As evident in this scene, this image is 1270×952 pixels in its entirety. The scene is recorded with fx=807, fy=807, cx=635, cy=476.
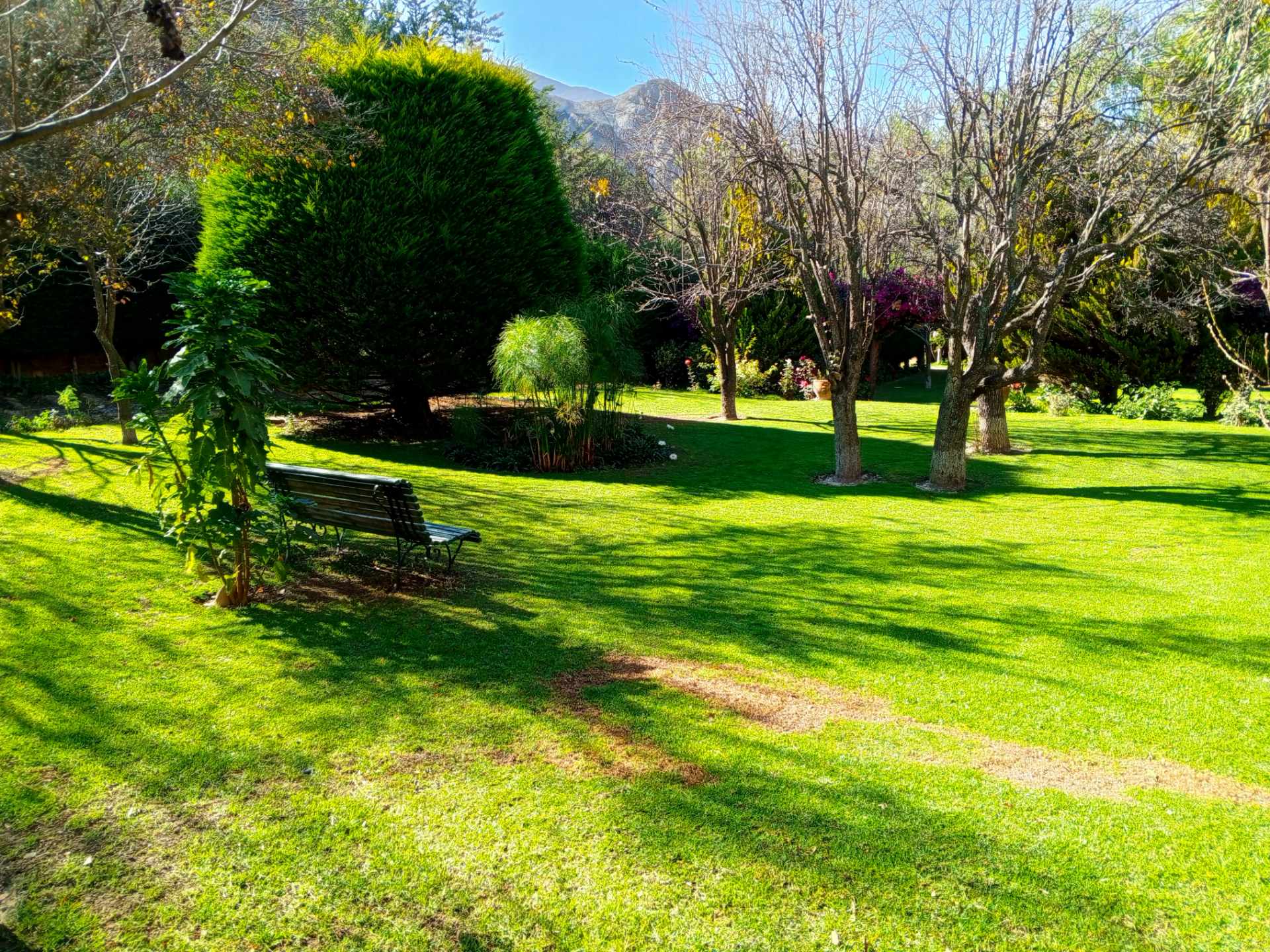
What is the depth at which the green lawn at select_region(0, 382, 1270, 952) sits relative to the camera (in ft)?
9.41

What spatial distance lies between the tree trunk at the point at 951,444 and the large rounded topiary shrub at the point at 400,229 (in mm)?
6568

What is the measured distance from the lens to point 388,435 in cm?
1420

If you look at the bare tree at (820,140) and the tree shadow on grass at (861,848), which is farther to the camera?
the bare tree at (820,140)

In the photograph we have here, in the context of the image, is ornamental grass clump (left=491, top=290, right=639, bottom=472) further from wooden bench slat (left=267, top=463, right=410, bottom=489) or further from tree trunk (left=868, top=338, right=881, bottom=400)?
tree trunk (left=868, top=338, right=881, bottom=400)

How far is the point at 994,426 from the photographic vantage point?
522 inches

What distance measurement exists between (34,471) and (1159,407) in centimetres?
2021

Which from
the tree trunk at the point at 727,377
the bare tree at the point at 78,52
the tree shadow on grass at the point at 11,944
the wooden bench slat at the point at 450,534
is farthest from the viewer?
the tree trunk at the point at 727,377

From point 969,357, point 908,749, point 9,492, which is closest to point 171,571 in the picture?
point 9,492

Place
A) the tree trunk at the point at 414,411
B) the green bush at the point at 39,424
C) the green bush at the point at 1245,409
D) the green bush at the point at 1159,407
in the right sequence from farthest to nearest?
the green bush at the point at 1159,407
the green bush at the point at 1245,409
the tree trunk at the point at 414,411
the green bush at the point at 39,424

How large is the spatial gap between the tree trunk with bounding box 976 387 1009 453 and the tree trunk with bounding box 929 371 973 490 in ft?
8.07

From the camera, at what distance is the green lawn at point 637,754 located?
2867 millimetres

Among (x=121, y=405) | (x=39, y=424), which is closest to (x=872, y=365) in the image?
(x=121, y=405)

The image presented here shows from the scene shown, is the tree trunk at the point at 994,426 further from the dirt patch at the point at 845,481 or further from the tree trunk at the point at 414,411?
the tree trunk at the point at 414,411

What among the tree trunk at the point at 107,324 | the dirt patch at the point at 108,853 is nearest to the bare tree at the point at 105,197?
the tree trunk at the point at 107,324
